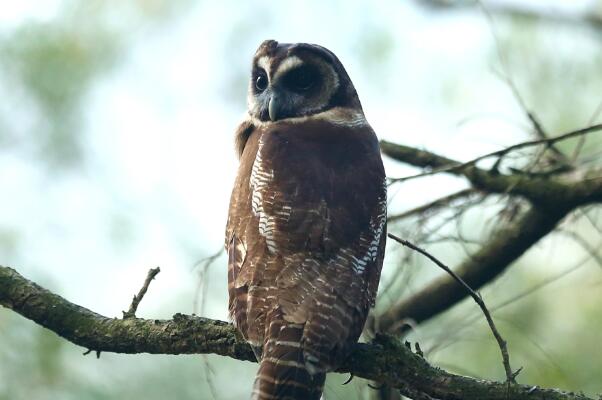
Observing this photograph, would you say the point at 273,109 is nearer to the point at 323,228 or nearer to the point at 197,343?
the point at 323,228

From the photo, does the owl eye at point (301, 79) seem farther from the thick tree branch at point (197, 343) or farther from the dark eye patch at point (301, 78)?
the thick tree branch at point (197, 343)

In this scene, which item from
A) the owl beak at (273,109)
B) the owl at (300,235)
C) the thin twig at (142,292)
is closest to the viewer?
the owl at (300,235)

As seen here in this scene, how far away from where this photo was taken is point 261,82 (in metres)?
5.24

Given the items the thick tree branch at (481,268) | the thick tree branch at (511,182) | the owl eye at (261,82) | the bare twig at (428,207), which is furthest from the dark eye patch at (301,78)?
the thick tree branch at (481,268)

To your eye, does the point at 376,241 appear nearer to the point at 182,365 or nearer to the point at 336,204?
the point at 336,204

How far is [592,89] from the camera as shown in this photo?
31.8 feet

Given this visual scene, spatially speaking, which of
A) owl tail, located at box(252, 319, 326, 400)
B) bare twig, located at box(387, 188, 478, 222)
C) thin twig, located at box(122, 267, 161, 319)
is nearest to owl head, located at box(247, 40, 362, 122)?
bare twig, located at box(387, 188, 478, 222)

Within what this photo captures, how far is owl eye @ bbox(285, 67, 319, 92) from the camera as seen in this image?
5.09m

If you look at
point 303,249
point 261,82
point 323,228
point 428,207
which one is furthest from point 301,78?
point 303,249

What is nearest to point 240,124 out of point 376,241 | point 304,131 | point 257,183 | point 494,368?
point 304,131

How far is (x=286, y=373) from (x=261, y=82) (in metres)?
2.22

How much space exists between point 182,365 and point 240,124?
3480 millimetres

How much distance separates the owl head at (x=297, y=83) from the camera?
503cm

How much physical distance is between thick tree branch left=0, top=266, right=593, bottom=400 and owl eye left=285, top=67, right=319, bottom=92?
5.75 feet
